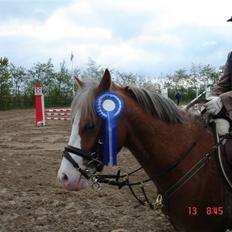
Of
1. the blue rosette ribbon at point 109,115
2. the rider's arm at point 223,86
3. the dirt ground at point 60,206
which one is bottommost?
the dirt ground at point 60,206

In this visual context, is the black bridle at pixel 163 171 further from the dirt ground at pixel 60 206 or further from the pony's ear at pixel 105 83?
the dirt ground at pixel 60 206

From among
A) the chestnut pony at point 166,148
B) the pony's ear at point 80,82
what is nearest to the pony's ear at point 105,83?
the chestnut pony at point 166,148

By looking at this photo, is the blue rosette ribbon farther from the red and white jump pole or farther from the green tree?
the green tree

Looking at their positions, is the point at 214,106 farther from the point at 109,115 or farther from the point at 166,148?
the point at 109,115

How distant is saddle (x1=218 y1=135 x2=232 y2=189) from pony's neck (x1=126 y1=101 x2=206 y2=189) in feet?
0.74

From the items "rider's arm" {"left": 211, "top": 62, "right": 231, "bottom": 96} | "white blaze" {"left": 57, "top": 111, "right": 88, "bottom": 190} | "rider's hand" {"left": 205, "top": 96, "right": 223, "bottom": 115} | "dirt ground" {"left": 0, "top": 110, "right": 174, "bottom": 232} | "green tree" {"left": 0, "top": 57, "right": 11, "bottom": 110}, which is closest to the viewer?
"white blaze" {"left": 57, "top": 111, "right": 88, "bottom": 190}

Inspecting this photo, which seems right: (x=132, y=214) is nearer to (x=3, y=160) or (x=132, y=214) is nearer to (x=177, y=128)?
(x=177, y=128)

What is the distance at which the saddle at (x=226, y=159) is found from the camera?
2.95 metres

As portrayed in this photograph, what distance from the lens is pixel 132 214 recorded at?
5430 millimetres

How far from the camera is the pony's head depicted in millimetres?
2822

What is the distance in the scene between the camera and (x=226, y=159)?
2973mm

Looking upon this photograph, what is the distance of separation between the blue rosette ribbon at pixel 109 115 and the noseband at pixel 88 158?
5cm

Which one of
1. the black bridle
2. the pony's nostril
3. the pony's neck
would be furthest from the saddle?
the pony's nostril

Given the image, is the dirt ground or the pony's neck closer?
the pony's neck
